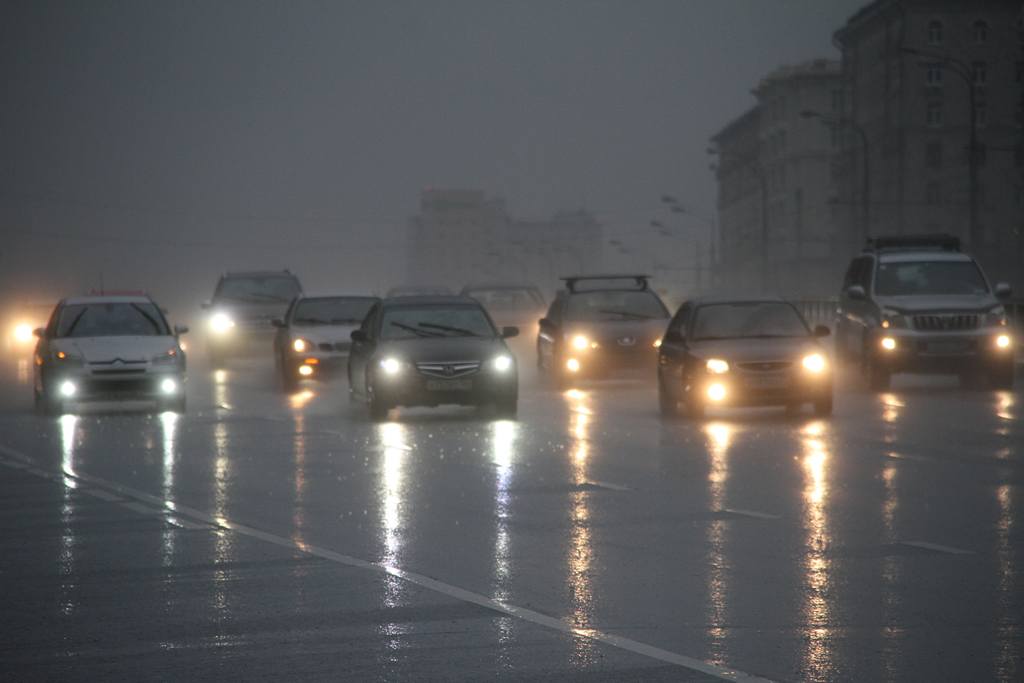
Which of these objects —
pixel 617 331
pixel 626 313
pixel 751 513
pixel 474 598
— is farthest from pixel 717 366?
pixel 474 598

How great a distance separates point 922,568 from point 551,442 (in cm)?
946

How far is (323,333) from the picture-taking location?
104ft

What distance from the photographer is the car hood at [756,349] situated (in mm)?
22203

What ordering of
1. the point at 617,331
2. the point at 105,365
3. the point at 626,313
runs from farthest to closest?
the point at 626,313 < the point at 617,331 < the point at 105,365

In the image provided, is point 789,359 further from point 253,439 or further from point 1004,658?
point 1004,658

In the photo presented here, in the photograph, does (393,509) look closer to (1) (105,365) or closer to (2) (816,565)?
(2) (816,565)

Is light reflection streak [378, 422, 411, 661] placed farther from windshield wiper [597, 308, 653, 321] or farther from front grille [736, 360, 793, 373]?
windshield wiper [597, 308, 653, 321]

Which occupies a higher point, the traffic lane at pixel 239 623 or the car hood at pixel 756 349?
the car hood at pixel 756 349

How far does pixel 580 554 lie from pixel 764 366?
450 inches

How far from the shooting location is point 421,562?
10719 mm

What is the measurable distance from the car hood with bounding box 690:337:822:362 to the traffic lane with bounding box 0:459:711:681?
36.6 ft

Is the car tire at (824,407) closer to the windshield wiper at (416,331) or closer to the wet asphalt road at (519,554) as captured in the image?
the wet asphalt road at (519,554)

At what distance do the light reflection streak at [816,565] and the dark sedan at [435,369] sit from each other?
5.58m

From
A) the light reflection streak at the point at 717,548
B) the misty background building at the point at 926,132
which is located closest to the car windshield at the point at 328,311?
the light reflection streak at the point at 717,548
